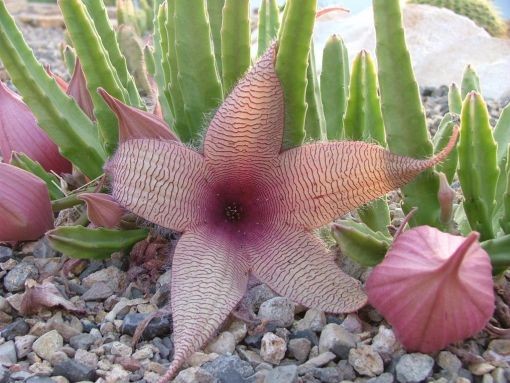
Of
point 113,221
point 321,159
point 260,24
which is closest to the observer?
point 321,159

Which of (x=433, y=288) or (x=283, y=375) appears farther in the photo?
(x=283, y=375)

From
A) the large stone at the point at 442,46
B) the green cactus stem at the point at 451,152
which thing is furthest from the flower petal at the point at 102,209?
the large stone at the point at 442,46

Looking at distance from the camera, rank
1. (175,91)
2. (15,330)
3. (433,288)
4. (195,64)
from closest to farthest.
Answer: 1. (433,288)
2. (15,330)
3. (195,64)
4. (175,91)

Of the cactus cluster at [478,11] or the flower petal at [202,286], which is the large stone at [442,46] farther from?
the flower petal at [202,286]

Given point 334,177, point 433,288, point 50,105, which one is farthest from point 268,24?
point 433,288

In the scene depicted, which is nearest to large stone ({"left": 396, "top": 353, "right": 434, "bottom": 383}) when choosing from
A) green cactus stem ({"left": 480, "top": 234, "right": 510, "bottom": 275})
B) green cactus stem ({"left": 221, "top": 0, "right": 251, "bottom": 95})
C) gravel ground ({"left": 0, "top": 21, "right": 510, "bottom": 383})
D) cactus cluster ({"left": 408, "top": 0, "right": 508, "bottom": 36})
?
gravel ground ({"left": 0, "top": 21, "right": 510, "bottom": 383})

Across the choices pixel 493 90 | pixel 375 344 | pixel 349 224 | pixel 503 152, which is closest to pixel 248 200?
pixel 349 224

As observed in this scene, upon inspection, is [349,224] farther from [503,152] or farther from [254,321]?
[503,152]

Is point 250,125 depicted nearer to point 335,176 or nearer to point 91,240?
point 335,176
